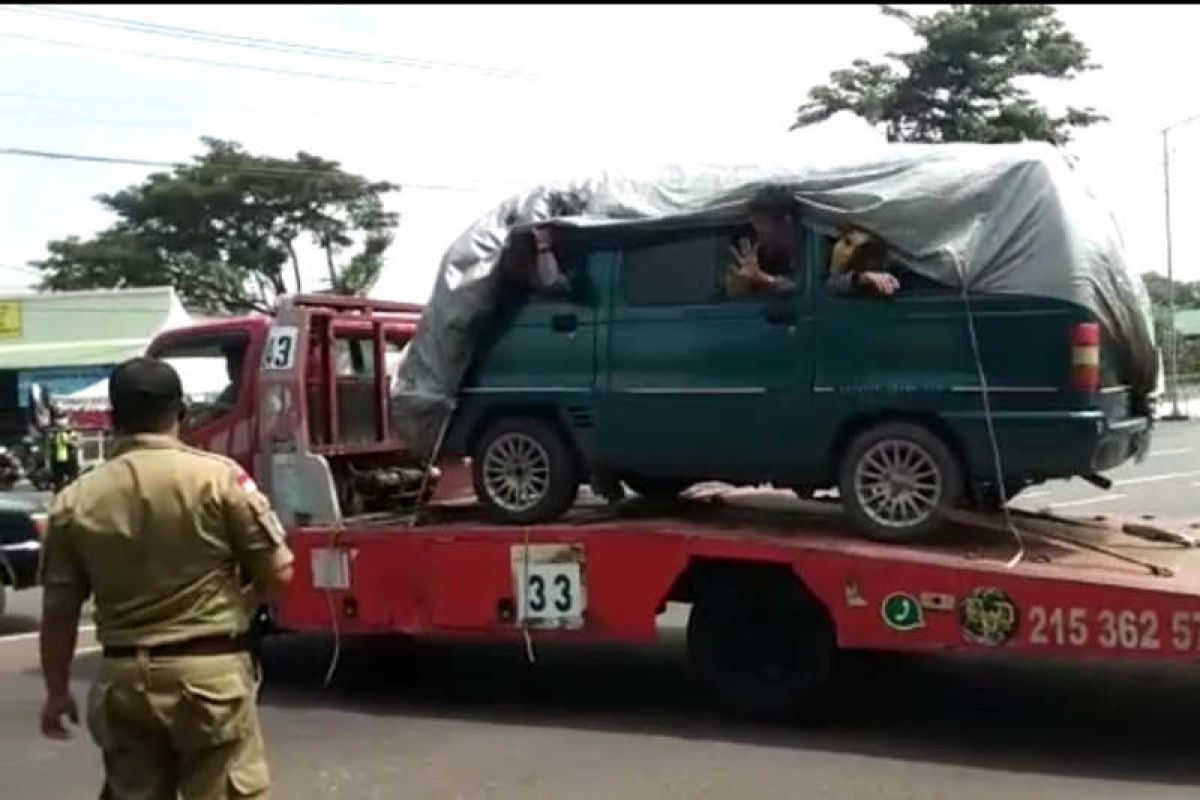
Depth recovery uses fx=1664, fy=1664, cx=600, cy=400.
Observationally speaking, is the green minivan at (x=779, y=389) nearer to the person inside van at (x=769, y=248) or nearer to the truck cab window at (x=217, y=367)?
the person inside van at (x=769, y=248)

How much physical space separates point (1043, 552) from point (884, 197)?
182 centimetres

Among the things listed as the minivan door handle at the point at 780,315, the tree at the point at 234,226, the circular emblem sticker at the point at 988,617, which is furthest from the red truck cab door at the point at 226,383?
the tree at the point at 234,226

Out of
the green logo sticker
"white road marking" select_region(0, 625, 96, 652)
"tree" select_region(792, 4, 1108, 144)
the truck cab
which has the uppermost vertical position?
"tree" select_region(792, 4, 1108, 144)

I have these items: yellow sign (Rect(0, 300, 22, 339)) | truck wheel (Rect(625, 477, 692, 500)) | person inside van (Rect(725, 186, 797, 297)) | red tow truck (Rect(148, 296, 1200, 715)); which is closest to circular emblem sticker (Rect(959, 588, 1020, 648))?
red tow truck (Rect(148, 296, 1200, 715))

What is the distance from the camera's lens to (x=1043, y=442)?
7.54 meters

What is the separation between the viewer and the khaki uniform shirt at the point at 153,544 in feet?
13.6

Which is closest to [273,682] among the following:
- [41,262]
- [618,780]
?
[618,780]

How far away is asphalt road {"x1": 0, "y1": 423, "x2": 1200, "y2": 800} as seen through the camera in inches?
273

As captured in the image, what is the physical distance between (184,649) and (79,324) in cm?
3947

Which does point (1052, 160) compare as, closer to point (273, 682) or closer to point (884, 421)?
point (884, 421)

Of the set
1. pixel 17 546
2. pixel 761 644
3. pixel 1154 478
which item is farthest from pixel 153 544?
pixel 1154 478

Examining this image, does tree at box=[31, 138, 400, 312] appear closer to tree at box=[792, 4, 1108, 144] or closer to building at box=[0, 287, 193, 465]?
building at box=[0, 287, 193, 465]

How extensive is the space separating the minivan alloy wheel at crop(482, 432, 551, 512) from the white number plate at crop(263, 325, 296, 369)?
128 cm

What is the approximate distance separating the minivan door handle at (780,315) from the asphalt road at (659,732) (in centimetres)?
168
